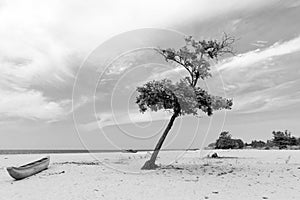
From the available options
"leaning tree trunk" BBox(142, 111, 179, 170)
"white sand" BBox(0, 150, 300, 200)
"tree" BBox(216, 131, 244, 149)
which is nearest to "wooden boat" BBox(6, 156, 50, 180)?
"white sand" BBox(0, 150, 300, 200)

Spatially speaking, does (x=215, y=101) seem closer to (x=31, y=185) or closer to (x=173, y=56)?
(x=173, y=56)

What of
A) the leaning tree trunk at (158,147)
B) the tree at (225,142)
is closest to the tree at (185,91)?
the leaning tree trunk at (158,147)

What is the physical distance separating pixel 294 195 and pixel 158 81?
954cm

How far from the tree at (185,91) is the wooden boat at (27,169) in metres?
6.29

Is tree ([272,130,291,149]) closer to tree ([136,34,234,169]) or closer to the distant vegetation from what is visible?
the distant vegetation

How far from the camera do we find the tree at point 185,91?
1791 centimetres

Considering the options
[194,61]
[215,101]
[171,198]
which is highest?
[194,61]

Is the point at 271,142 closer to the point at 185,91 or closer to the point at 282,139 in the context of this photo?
the point at 282,139

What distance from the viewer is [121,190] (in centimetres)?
1277

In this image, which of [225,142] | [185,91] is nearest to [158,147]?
[185,91]

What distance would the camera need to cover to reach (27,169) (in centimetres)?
1670

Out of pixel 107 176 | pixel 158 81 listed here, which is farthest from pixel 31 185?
pixel 158 81

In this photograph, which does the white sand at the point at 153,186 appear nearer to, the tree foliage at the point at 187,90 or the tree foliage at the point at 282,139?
the tree foliage at the point at 187,90

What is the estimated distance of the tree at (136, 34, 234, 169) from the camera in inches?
705
